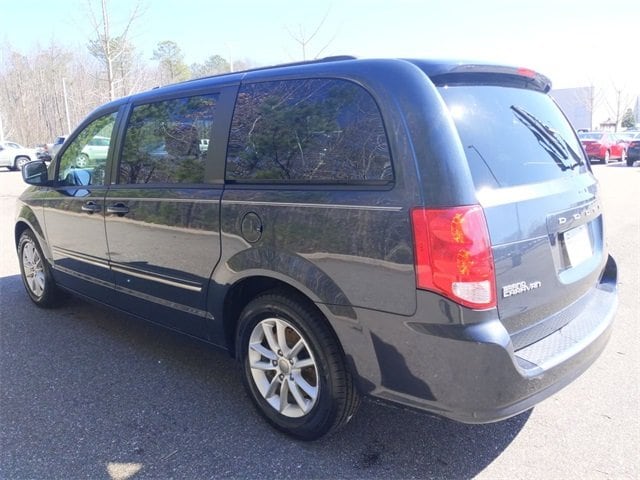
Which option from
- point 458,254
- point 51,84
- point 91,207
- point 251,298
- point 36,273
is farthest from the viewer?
point 51,84

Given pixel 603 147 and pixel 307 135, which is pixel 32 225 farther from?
pixel 603 147

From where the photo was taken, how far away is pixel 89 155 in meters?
4.01

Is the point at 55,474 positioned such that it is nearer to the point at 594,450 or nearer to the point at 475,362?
the point at 475,362

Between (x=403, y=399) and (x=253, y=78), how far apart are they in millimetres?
1824

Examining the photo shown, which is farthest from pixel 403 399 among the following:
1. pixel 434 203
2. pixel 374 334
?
pixel 434 203

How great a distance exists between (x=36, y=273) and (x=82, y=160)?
53.4 inches

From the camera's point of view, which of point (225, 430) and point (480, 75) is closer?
point (480, 75)

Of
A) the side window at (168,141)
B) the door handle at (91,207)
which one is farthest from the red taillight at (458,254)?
the door handle at (91,207)

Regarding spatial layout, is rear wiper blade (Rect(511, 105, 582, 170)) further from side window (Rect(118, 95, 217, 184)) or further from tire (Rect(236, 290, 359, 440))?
side window (Rect(118, 95, 217, 184))

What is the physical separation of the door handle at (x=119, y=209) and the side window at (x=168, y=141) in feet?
0.55

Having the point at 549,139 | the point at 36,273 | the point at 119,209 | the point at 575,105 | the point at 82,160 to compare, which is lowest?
the point at 36,273

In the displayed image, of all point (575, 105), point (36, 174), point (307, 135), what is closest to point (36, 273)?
point (36, 174)

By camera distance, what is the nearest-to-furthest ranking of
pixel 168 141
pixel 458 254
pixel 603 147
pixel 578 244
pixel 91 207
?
pixel 458 254
pixel 578 244
pixel 168 141
pixel 91 207
pixel 603 147

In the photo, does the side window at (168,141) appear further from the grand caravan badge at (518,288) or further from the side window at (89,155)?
the grand caravan badge at (518,288)
